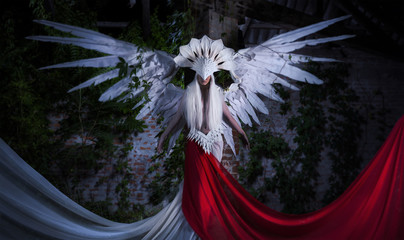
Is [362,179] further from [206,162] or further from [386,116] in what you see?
[386,116]

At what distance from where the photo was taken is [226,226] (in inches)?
74.2

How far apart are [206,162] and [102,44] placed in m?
0.94

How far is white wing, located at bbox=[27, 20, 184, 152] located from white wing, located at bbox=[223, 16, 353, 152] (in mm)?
427

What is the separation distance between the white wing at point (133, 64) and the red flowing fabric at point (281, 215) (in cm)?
44

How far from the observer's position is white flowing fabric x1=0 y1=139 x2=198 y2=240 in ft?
5.62

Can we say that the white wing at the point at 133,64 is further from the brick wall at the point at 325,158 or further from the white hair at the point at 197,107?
the brick wall at the point at 325,158

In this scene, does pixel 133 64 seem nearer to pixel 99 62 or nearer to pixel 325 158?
pixel 99 62

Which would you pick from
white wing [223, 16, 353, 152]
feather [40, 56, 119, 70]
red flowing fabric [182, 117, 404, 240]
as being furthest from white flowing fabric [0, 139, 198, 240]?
white wing [223, 16, 353, 152]

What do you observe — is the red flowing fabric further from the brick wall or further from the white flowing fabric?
the brick wall

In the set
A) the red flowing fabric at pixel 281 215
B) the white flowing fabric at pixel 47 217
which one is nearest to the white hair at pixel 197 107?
the red flowing fabric at pixel 281 215

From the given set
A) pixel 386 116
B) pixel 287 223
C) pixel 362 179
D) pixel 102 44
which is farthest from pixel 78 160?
pixel 386 116

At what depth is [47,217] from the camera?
1852 millimetres

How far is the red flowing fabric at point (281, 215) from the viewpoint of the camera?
1.83 metres

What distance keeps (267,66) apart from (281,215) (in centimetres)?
98
